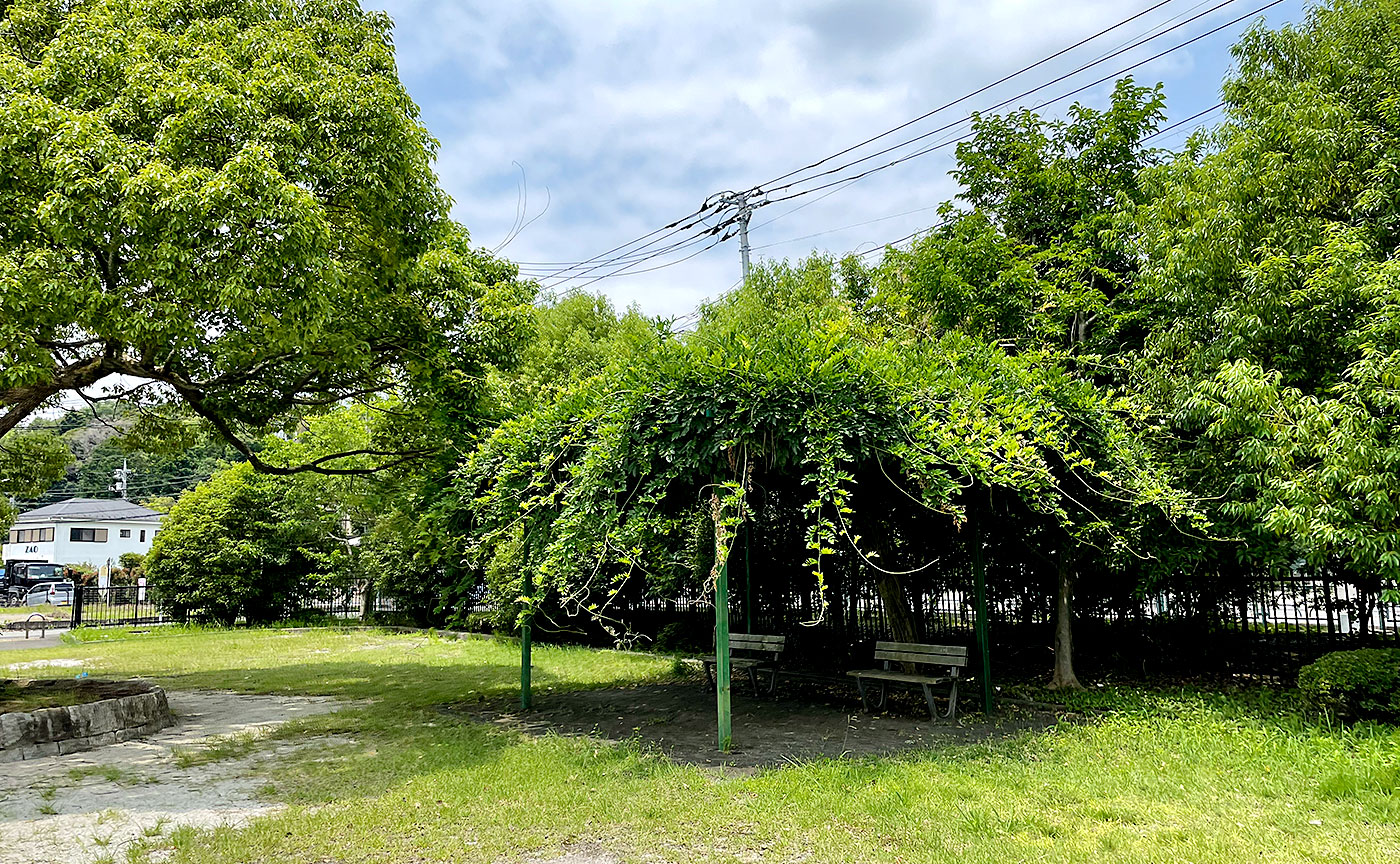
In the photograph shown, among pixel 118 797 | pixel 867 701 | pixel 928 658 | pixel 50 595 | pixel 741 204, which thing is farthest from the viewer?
pixel 50 595

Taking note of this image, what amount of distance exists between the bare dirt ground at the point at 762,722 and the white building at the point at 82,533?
50875mm

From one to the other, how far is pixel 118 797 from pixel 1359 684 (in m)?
9.75

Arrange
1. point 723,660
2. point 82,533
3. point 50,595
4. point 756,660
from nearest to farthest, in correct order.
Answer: point 723,660 < point 756,660 < point 50,595 < point 82,533

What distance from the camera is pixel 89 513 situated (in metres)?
51.9

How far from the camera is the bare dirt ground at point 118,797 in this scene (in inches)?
209

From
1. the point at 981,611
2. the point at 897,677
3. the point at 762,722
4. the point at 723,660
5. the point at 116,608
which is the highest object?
the point at 981,611

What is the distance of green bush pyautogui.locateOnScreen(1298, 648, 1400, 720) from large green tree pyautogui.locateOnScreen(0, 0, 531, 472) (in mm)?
9032

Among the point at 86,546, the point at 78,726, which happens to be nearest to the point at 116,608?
the point at 78,726

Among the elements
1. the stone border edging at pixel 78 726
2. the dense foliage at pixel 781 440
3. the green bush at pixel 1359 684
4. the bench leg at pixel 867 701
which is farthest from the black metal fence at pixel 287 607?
the green bush at pixel 1359 684

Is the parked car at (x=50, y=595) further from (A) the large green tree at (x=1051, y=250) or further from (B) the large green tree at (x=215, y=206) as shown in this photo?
(A) the large green tree at (x=1051, y=250)

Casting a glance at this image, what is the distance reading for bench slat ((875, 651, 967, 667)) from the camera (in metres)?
8.50

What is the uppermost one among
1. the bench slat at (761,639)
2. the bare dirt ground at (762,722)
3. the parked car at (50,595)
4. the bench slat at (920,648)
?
the bench slat at (920,648)

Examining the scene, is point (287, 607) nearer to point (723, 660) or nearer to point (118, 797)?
point (118, 797)

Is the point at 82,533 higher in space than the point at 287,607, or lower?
higher
